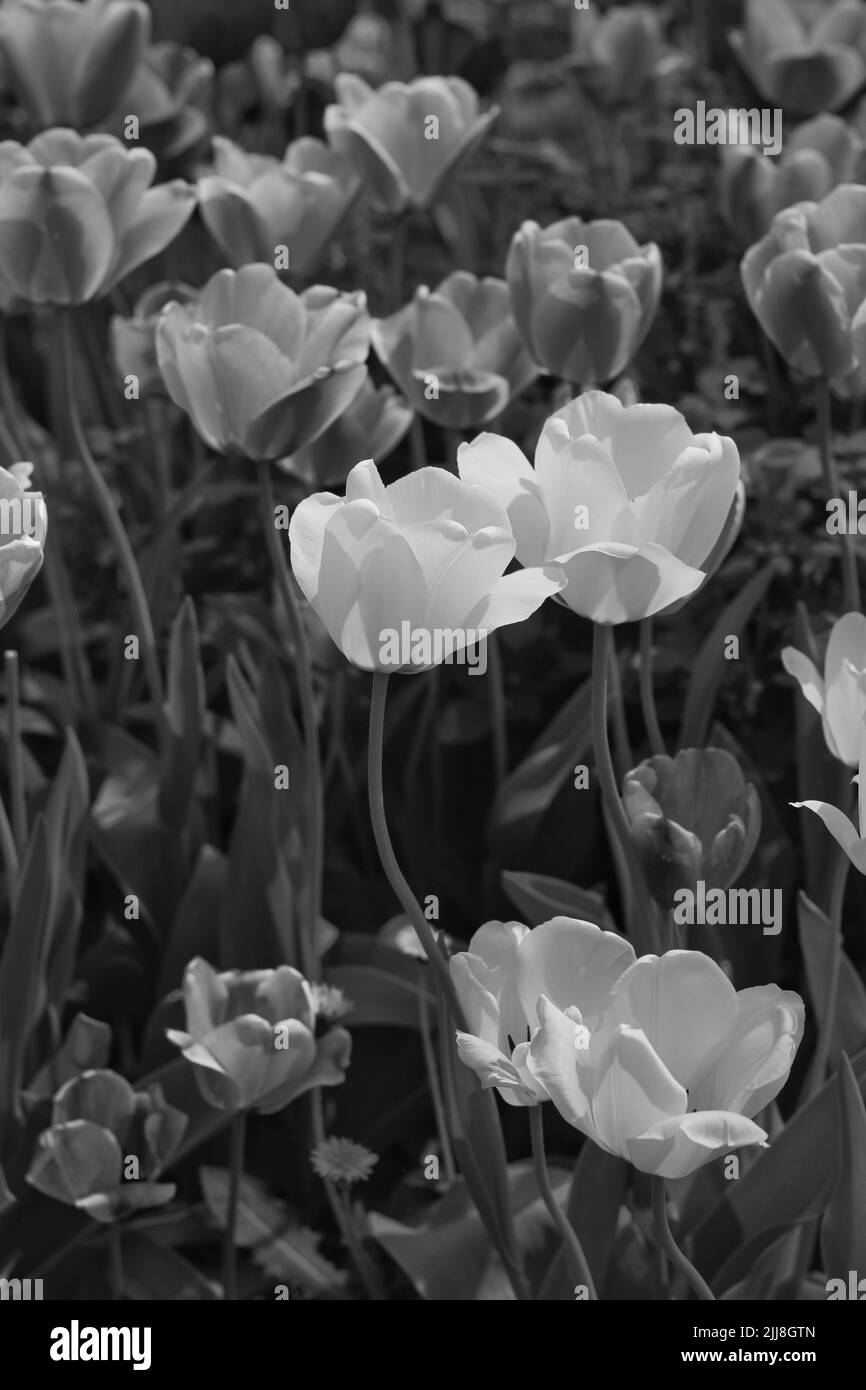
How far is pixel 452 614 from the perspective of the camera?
72 centimetres

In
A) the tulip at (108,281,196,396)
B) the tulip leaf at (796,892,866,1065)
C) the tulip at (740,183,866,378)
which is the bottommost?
the tulip leaf at (796,892,866,1065)

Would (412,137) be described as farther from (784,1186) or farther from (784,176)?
(784,1186)

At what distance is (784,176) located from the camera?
132 cm

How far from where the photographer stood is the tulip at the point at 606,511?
29.5 inches

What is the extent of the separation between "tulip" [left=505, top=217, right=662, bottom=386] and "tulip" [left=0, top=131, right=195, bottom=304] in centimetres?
27

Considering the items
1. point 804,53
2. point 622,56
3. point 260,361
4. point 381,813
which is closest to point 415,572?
point 381,813

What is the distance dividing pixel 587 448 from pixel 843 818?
209 millimetres

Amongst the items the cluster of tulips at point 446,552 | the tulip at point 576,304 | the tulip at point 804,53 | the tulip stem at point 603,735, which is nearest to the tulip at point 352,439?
the cluster of tulips at point 446,552

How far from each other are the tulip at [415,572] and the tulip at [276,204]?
0.61 m

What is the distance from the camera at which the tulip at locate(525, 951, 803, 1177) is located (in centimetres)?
64

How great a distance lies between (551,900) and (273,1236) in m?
0.30

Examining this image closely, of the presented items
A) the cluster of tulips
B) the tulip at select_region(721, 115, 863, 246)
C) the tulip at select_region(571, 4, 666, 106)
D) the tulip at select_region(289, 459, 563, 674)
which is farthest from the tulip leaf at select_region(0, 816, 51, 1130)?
the tulip at select_region(571, 4, 666, 106)

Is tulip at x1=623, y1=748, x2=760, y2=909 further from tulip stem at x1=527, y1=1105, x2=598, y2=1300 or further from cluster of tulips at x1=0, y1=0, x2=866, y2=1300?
tulip stem at x1=527, y1=1105, x2=598, y2=1300

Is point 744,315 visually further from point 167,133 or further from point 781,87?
point 167,133
